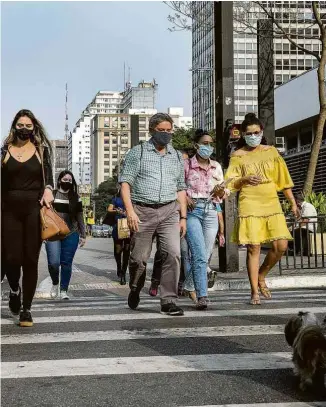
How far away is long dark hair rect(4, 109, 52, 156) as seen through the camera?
6.48 meters

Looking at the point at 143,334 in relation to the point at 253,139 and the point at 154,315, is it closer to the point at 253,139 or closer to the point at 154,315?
the point at 154,315

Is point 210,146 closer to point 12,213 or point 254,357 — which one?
point 12,213

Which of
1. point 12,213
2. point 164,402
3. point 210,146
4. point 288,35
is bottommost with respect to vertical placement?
point 164,402

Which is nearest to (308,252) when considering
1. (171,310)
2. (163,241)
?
(163,241)

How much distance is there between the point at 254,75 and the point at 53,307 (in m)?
135

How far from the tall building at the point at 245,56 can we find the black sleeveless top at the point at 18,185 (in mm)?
14761

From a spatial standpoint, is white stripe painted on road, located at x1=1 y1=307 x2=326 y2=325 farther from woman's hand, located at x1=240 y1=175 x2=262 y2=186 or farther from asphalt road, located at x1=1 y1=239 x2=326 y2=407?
woman's hand, located at x1=240 y1=175 x2=262 y2=186

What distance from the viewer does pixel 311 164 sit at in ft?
65.5

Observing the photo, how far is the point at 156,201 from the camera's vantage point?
708 centimetres

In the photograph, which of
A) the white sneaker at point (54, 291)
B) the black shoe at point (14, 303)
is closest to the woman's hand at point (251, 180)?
the black shoe at point (14, 303)

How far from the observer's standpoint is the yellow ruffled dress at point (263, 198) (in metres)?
7.87

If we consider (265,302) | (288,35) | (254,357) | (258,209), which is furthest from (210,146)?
(288,35)

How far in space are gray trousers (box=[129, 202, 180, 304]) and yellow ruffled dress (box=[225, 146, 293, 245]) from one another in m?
0.99

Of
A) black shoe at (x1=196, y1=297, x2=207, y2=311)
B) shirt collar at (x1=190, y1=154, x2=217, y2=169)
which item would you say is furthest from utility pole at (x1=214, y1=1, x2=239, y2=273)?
black shoe at (x1=196, y1=297, x2=207, y2=311)
